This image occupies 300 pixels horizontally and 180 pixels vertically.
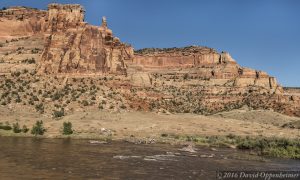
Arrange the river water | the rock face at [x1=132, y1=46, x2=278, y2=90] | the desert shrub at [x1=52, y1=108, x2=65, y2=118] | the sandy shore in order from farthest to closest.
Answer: the rock face at [x1=132, y1=46, x2=278, y2=90], the desert shrub at [x1=52, y1=108, x2=65, y2=118], the sandy shore, the river water

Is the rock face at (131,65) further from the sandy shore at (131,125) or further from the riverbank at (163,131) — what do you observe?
the riverbank at (163,131)

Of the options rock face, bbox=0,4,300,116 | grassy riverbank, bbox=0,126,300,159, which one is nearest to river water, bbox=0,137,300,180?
grassy riverbank, bbox=0,126,300,159

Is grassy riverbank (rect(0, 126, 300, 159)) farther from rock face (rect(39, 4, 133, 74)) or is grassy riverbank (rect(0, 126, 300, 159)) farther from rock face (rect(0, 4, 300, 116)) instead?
rock face (rect(39, 4, 133, 74))

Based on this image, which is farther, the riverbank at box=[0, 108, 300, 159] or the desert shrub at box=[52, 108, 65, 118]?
the desert shrub at box=[52, 108, 65, 118]

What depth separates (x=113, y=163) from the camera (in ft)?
74.1

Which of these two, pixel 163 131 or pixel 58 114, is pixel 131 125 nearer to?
pixel 163 131

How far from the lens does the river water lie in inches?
741

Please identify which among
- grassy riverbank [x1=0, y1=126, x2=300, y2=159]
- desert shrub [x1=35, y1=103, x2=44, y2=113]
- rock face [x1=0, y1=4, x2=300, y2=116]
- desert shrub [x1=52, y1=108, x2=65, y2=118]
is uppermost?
rock face [x1=0, y1=4, x2=300, y2=116]

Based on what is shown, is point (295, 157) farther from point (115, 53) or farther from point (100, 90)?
point (115, 53)

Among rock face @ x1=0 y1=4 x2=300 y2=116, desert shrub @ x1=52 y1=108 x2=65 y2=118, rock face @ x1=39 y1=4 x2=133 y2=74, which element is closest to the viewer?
desert shrub @ x1=52 y1=108 x2=65 y2=118

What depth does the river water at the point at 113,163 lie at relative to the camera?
61.8 feet

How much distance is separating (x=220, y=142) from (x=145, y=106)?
1124 inches

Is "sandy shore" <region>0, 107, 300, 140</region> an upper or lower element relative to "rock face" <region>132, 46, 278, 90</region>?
lower

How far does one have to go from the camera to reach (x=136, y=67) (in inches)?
4124
